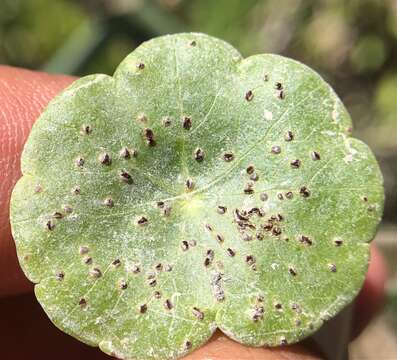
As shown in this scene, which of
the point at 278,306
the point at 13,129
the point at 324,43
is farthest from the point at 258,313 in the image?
the point at 324,43

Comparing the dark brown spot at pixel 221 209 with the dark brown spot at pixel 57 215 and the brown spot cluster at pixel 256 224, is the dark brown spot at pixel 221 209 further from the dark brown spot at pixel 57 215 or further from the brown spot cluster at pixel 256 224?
the dark brown spot at pixel 57 215

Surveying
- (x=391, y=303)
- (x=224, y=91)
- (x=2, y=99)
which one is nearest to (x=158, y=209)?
(x=224, y=91)

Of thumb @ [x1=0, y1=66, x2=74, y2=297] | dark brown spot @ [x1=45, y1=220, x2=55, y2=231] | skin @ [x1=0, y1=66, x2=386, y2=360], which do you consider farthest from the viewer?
thumb @ [x1=0, y1=66, x2=74, y2=297]

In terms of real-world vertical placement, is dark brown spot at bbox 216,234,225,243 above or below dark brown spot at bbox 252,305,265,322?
above

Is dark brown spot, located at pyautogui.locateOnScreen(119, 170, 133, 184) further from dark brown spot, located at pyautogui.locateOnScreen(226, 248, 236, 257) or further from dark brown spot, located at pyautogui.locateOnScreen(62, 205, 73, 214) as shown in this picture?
dark brown spot, located at pyautogui.locateOnScreen(226, 248, 236, 257)

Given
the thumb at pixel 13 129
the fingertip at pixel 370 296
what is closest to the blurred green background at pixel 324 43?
the fingertip at pixel 370 296

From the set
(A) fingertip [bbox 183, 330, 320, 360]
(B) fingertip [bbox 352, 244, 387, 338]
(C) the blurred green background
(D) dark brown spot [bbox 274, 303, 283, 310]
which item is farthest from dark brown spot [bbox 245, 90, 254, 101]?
(C) the blurred green background

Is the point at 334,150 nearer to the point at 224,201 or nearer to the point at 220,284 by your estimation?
the point at 224,201

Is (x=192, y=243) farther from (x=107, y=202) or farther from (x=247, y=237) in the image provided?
(x=107, y=202)
